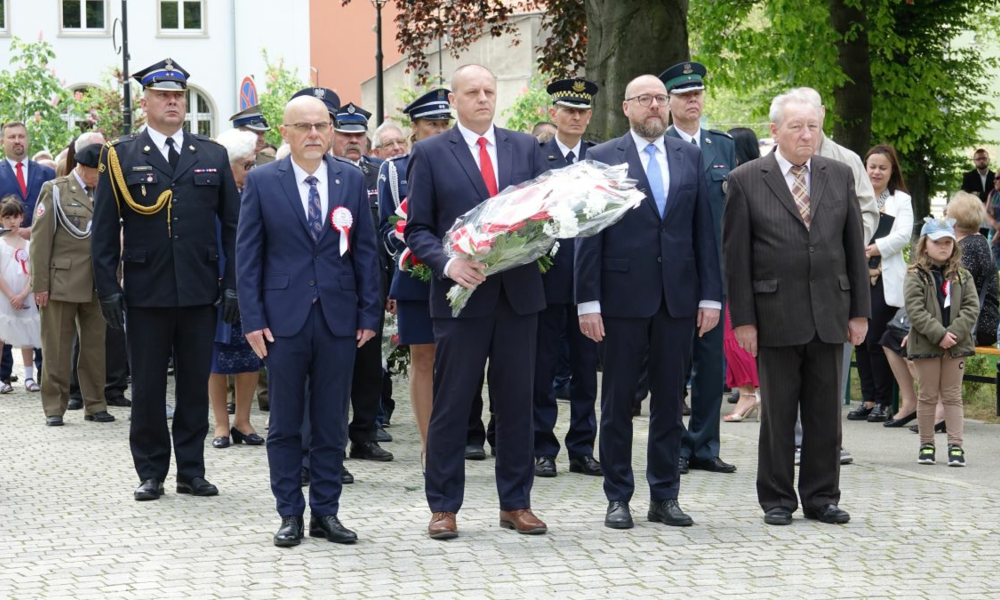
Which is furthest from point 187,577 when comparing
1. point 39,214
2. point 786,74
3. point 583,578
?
point 786,74

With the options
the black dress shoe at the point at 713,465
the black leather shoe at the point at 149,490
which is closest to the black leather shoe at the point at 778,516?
the black dress shoe at the point at 713,465

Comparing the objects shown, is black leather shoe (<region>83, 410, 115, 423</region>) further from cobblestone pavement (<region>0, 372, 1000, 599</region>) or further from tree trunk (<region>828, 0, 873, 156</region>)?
tree trunk (<region>828, 0, 873, 156</region>)

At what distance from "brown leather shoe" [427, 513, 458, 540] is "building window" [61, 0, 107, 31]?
4733 centimetres

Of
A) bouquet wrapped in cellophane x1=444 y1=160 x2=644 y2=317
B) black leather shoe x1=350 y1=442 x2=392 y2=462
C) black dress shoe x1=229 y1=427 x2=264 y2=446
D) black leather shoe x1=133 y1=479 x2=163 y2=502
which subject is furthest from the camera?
black dress shoe x1=229 y1=427 x2=264 y2=446

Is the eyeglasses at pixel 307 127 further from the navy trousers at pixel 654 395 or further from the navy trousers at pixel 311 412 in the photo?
the navy trousers at pixel 654 395

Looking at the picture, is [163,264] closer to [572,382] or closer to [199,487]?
[199,487]

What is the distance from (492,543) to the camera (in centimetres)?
718

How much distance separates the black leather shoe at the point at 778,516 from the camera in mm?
7590

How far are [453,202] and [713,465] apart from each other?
296cm

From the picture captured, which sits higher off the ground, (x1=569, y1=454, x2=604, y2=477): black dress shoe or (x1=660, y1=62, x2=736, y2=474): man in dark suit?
(x1=660, y1=62, x2=736, y2=474): man in dark suit

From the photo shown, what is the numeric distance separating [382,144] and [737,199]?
13.2 ft

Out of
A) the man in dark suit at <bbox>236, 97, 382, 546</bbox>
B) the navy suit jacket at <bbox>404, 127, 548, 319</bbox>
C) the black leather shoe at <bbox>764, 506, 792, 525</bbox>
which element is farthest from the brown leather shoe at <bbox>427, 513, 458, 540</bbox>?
the black leather shoe at <bbox>764, 506, 792, 525</bbox>

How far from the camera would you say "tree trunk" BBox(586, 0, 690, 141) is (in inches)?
548

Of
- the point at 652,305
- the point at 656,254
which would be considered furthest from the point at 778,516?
the point at 656,254
